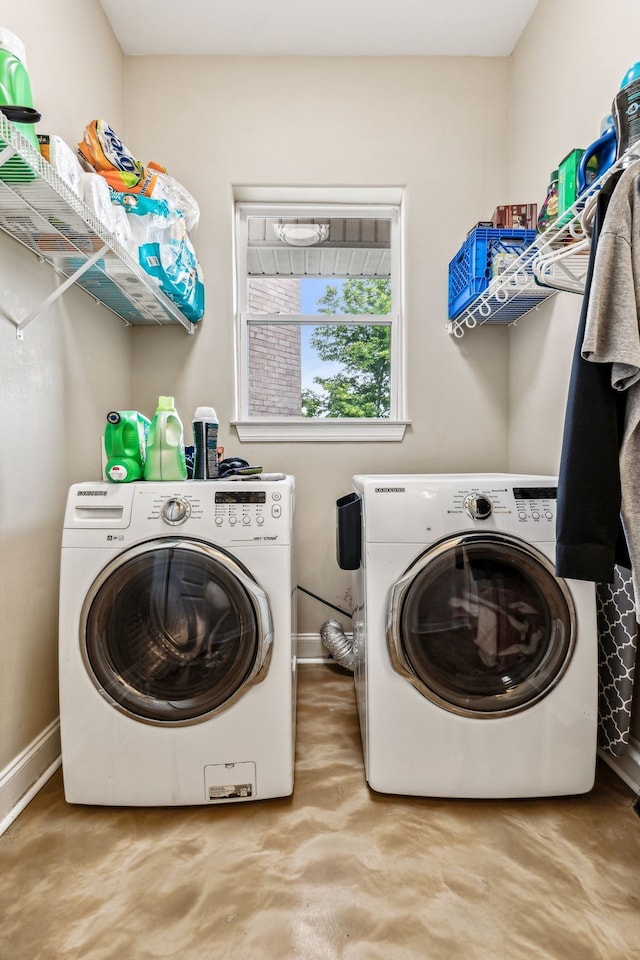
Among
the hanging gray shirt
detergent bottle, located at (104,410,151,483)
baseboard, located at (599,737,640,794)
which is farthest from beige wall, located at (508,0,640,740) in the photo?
detergent bottle, located at (104,410,151,483)

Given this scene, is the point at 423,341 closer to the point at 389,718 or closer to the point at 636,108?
the point at 636,108

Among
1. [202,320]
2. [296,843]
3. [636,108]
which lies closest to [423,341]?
[202,320]

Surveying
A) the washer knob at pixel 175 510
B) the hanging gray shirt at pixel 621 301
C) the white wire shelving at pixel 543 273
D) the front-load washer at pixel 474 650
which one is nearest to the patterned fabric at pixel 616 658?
the front-load washer at pixel 474 650

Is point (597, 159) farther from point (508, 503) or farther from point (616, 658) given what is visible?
point (616, 658)

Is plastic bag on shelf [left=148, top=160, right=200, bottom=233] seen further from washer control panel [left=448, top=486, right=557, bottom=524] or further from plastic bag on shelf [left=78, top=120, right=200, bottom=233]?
washer control panel [left=448, top=486, right=557, bottom=524]

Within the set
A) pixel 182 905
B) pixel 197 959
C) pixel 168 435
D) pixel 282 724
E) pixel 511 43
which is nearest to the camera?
pixel 197 959

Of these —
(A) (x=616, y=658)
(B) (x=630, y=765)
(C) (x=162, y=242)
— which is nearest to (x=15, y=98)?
(C) (x=162, y=242)

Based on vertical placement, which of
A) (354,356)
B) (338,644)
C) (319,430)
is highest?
(354,356)

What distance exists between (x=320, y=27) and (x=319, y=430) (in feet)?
5.49

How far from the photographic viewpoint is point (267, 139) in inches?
84.7

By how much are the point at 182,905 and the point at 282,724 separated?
41cm

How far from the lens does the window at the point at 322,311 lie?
Result: 2.35 metres

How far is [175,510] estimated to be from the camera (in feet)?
4.22

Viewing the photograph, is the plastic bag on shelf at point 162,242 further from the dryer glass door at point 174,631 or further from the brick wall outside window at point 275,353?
the dryer glass door at point 174,631
